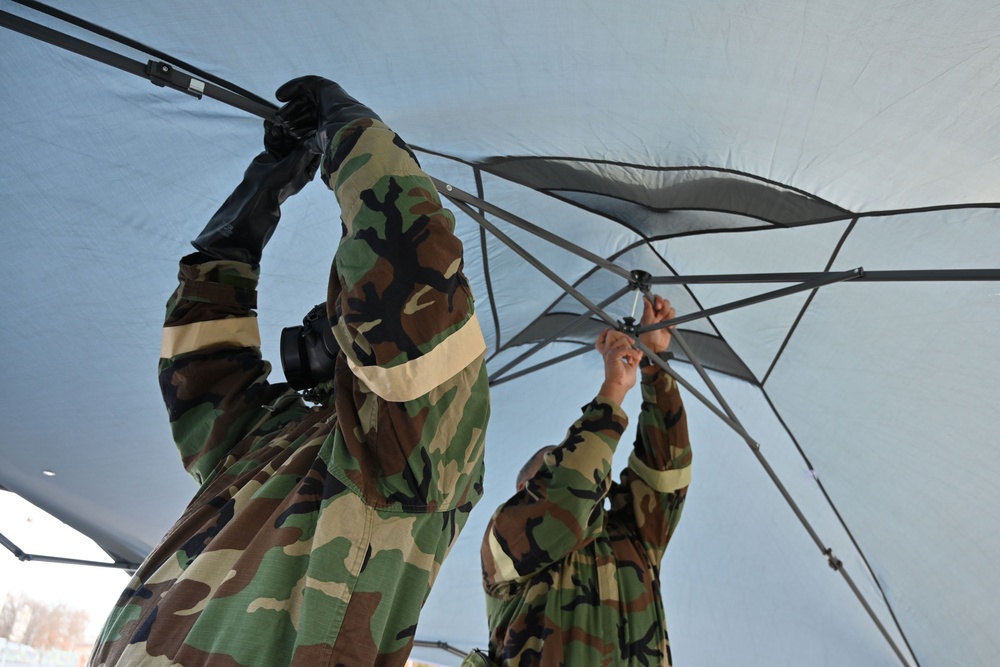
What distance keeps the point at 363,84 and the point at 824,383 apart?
1586 millimetres

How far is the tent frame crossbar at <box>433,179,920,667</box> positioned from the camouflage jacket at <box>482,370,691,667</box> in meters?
0.19

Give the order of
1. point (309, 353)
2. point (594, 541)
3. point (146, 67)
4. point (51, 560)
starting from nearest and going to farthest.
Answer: point (309, 353) < point (146, 67) < point (594, 541) < point (51, 560)

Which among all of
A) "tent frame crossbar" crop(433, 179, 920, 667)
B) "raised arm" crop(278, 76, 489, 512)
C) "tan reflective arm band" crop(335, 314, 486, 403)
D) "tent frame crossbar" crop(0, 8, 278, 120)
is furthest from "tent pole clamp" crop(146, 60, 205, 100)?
"tan reflective arm band" crop(335, 314, 486, 403)

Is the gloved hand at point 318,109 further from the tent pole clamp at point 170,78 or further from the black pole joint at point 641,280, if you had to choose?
the black pole joint at point 641,280

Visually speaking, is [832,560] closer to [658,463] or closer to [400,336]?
[658,463]

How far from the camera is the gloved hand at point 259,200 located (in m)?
1.42

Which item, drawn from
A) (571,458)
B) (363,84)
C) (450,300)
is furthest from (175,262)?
(450,300)

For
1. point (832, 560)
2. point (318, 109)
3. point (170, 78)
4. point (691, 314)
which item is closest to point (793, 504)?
point (832, 560)

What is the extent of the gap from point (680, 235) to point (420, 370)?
1.52 m

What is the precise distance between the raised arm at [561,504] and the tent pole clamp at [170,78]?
3.83ft

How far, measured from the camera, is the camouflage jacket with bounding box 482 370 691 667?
6.79ft

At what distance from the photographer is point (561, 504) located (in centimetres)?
206

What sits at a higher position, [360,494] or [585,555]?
[585,555]

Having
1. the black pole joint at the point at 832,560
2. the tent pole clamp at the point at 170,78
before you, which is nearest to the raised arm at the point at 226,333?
the tent pole clamp at the point at 170,78
